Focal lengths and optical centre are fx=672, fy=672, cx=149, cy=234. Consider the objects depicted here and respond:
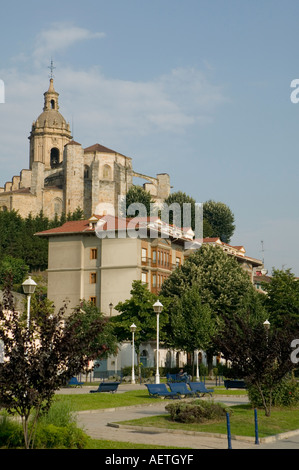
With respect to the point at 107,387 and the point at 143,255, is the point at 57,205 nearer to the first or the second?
the point at 143,255

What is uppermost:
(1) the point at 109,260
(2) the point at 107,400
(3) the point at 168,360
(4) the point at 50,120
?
(4) the point at 50,120

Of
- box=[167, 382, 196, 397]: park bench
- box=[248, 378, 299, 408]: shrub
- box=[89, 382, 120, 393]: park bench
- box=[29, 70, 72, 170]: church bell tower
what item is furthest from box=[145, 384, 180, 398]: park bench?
box=[29, 70, 72, 170]: church bell tower

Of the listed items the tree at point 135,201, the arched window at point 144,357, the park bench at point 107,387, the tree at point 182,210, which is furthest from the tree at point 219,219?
the park bench at point 107,387

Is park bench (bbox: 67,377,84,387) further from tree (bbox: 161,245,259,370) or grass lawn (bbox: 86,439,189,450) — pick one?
grass lawn (bbox: 86,439,189,450)

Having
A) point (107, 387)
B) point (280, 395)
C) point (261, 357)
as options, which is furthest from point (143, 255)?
point (261, 357)

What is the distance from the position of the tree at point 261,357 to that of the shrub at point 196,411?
2.32m

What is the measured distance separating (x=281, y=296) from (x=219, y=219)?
54.9m

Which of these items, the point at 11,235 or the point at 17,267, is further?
the point at 11,235

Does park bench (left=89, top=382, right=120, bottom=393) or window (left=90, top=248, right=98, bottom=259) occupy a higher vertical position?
window (left=90, top=248, right=98, bottom=259)

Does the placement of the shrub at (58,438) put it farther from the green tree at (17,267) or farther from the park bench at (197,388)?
the green tree at (17,267)

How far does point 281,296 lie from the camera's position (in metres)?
63.6

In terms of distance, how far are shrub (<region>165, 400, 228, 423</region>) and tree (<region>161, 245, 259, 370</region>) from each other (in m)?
35.5

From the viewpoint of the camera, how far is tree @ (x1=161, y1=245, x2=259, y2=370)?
5912 cm

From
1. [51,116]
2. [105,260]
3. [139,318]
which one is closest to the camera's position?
[139,318]
